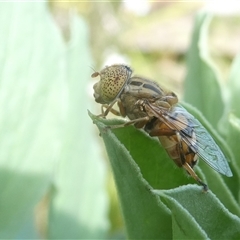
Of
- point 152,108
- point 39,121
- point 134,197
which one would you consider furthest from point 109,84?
point 134,197

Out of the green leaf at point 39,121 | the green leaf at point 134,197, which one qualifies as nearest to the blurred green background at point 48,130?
the green leaf at point 39,121

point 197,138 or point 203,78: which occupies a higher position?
point 203,78

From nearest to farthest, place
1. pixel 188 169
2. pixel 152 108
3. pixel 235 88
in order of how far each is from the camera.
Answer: pixel 188 169
pixel 235 88
pixel 152 108

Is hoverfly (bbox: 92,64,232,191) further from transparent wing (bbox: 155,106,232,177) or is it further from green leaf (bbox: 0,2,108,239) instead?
green leaf (bbox: 0,2,108,239)

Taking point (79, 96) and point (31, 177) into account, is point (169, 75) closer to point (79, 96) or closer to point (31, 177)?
point (79, 96)

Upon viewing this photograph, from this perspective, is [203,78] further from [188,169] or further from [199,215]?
[199,215]

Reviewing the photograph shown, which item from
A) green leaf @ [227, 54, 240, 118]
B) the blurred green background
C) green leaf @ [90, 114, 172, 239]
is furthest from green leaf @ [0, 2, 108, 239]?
green leaf @ [227, 54, 240, 118]

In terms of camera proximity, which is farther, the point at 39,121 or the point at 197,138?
the point at 197,138
